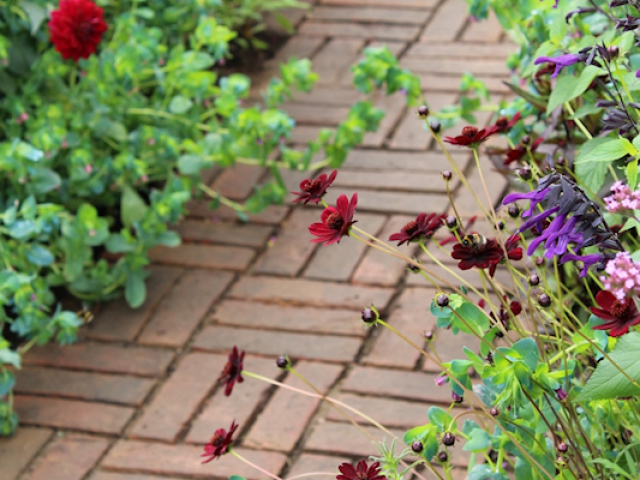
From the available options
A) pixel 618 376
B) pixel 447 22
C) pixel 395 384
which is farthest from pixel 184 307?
pixel 447 22

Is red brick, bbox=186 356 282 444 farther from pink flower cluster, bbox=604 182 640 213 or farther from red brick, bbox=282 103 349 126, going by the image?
pink flower cluster, bbox=604 182 640 213

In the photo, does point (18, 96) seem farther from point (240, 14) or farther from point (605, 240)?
point (605, 240)

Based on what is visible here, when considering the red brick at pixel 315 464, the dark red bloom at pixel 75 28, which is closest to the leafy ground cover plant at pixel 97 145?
the dark red bloom at pixel 75 28

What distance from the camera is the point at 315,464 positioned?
6.18 ft

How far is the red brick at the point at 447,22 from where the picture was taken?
3500 millimetres

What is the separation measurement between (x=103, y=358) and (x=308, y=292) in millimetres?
565

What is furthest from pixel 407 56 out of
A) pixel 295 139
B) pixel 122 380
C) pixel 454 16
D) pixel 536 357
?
pixel 536 357

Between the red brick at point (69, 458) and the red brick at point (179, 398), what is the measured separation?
0.31ft

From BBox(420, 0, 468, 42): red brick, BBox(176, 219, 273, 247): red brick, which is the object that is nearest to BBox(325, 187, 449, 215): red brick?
BBox(176, 219, 273, 247): red brick

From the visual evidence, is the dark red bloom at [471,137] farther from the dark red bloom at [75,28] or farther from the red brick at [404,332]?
the dark red bloom at [75,28]

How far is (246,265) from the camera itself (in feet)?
8.32

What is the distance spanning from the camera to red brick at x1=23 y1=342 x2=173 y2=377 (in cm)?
224

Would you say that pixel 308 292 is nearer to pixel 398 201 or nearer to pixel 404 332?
pixel 404 332

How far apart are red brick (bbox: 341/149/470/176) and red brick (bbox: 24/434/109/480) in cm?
124
